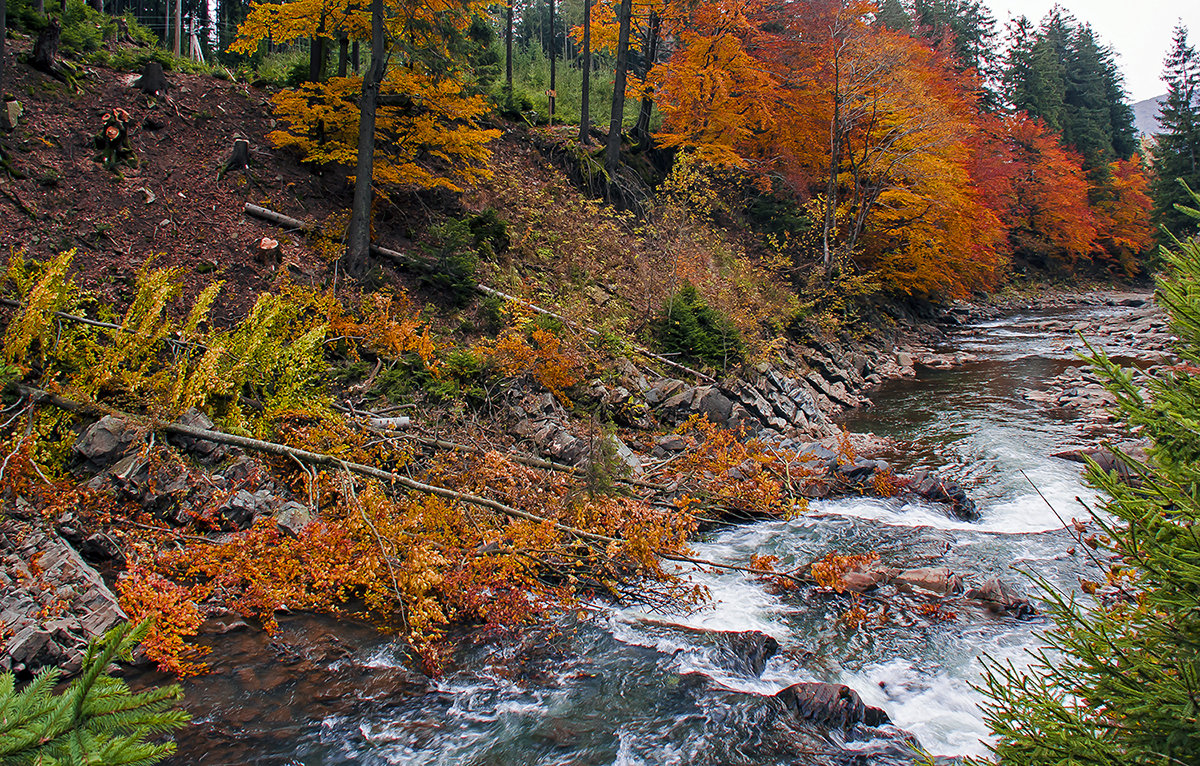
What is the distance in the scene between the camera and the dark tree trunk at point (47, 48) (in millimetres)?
12078

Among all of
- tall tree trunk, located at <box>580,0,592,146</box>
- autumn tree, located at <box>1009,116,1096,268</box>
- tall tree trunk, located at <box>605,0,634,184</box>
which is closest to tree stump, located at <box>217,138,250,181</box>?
tall tree trunk, located at <box>605,0,634,184</box>

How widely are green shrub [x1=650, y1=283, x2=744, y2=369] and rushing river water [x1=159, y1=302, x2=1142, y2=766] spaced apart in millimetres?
6589

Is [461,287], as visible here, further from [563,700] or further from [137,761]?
[137,761]

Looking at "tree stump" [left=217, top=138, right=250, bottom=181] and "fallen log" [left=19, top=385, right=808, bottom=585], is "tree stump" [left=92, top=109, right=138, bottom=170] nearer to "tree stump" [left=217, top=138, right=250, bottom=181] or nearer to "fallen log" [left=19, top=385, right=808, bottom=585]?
"tree stump" [left=217, top=138, right=250, bottom=181]

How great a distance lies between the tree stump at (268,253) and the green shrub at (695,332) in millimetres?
8482

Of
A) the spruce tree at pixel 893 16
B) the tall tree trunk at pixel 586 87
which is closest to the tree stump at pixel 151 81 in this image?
the tall tree trunk at pixel 586 87

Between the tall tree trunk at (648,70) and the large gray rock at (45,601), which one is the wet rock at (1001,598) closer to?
the large gray rock at (45,601)

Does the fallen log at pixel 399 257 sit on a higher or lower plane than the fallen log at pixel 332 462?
higher

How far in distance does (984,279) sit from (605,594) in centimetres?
3418

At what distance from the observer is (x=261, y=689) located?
16.7 feet

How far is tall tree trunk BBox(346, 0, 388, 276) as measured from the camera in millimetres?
11609

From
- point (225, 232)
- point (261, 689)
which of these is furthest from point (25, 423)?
point (225, 232)

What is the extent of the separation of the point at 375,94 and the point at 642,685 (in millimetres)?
11401

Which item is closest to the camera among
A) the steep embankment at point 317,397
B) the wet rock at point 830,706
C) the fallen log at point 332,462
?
the wet rock at point 830,706
